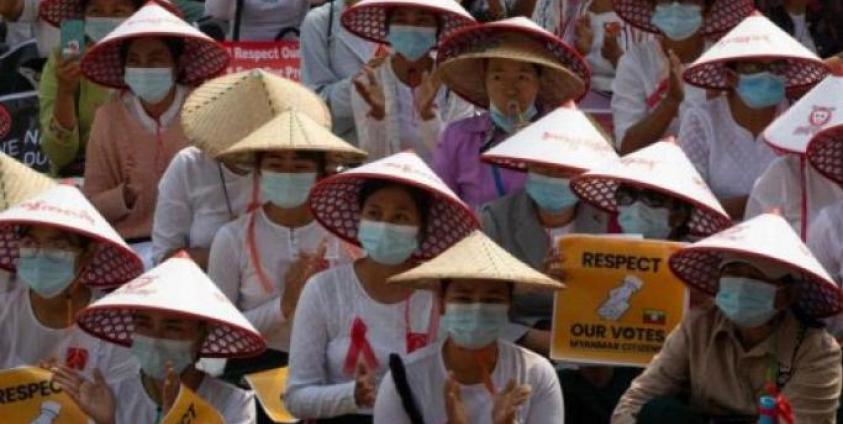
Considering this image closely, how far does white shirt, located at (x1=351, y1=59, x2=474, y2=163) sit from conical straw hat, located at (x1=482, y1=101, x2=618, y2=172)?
1293 millimetres

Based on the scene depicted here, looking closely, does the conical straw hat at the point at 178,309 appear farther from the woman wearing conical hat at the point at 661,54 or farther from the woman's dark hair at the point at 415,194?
the woman wearing conical hat at the point at 661,54

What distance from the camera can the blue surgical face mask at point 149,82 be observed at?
1302 cm

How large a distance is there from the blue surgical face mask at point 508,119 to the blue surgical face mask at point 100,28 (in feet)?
6.91

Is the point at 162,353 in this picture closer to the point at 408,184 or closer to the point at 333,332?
the point at 333,332

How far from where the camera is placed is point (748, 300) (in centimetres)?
1027

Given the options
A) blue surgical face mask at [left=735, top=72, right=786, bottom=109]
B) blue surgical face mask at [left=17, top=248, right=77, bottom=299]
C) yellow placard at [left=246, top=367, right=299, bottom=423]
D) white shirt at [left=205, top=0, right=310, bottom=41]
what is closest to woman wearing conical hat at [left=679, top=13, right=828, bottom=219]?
blue surgical face mask at [left=735, top=72, right=786, bottom=109]

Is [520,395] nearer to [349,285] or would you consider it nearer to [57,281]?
[349,285]

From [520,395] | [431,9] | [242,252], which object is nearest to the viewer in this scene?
[520,395]

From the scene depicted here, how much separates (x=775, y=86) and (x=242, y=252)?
2198mm

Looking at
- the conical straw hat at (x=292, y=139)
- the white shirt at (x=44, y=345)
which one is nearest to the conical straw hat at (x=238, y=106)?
the conical straw hat at (x=292, y=139)

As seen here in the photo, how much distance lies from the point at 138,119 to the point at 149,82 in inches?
6.7

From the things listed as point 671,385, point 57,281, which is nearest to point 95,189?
point 57,281

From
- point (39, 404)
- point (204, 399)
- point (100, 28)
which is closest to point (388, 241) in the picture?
point (204, 399)

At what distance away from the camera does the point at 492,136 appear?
41.3ft
